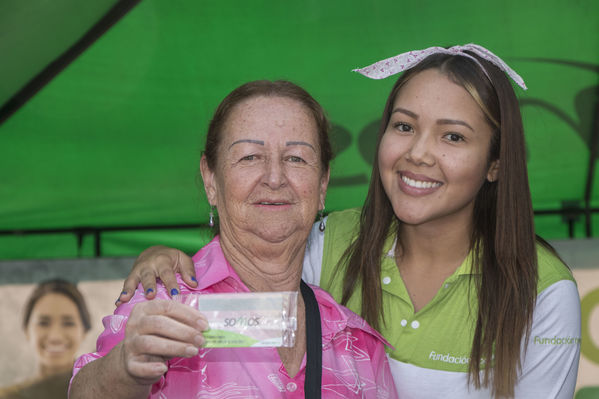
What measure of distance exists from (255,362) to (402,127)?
1.09 meters

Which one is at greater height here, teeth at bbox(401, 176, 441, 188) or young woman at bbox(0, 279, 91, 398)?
teeth at bbox(401, 176, 441, 188)

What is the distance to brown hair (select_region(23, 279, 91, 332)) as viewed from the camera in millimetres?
3887

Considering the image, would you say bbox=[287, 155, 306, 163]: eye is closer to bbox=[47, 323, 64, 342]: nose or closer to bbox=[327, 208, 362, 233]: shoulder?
bbox=[327, 208, 362, 233]: shoulder

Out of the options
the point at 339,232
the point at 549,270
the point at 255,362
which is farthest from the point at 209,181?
the point at 549,270

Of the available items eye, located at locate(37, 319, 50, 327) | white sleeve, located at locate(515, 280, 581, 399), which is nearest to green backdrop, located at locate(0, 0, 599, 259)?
eye, located at locate(37, 319, 50, 327)

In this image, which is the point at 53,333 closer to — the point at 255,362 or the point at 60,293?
the point at 60,293

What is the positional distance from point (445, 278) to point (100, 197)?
2.44 metres

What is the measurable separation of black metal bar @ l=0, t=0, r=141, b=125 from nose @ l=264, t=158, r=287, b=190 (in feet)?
6.44

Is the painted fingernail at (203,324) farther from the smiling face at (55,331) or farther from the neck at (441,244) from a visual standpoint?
the smiling face at (55,331)

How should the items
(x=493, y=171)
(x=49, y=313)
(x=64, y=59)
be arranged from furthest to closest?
(x=49, y=313) → (x=64, y=59) → (x=493, y=171)

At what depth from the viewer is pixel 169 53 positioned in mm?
3545

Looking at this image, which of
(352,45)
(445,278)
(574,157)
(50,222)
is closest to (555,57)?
(574,157)

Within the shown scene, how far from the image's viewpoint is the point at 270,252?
79.7 inches

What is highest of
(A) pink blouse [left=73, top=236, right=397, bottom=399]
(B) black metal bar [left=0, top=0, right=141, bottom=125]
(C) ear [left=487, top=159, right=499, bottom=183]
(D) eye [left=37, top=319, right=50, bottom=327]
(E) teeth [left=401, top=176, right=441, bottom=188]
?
(B) black metal bar [left=0, top=0, right=141, bottom=125]
